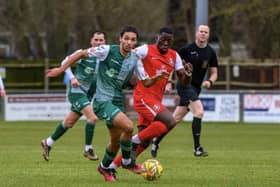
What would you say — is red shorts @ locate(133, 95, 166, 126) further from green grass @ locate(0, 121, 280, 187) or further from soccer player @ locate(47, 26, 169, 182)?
green grass @ locate(0, 121, 280, 187)

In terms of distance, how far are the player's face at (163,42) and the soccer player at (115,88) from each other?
3.76 ft

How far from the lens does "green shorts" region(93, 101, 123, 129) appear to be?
11.6 meters

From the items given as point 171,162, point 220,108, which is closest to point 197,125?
point 171,162

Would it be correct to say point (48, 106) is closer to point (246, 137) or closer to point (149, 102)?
point (246, 137)

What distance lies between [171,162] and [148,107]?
2483 millimetres

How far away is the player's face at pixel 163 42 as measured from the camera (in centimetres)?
1312

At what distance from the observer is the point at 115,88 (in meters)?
11.9

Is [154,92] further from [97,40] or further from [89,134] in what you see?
[89,134]

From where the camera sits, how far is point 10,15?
45469 mm

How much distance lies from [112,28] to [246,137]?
20738mm

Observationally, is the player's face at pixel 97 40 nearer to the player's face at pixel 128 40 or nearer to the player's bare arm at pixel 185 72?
the player's bare arm at pixel 185 72

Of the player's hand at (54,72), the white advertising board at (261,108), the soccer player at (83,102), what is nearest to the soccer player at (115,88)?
the player's hand at (54,72)

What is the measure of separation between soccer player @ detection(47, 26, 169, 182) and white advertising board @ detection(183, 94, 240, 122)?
702 inches

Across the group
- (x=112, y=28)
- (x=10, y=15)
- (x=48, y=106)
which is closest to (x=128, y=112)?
(x=48, y=106)
